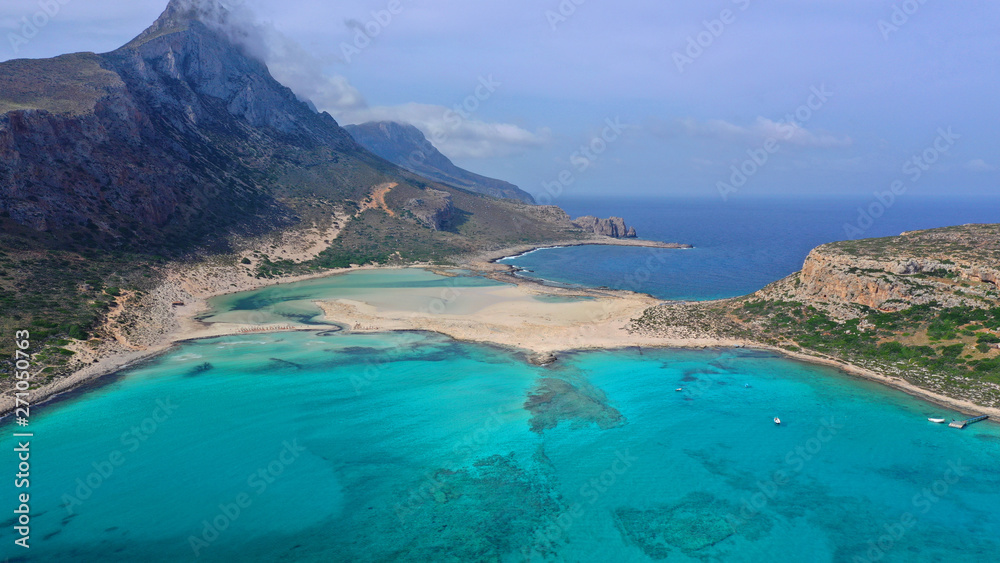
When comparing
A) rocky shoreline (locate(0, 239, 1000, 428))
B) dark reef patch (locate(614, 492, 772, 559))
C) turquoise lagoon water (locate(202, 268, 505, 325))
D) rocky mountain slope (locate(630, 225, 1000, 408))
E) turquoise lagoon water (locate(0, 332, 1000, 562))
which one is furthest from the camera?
turquoise lagoon water (locate(202, 268, 505, 325))

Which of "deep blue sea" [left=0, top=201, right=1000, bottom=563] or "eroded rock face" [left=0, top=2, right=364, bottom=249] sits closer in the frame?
"deep blue sea" [left=0, top=201, right=1000, bottom=563]

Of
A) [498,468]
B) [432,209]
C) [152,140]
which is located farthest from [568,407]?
[432,209]

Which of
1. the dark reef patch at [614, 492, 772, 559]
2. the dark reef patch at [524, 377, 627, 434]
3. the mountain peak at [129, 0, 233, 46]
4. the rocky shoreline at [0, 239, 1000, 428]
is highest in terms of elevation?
the mountain peak at [129, 0, 233, 46]

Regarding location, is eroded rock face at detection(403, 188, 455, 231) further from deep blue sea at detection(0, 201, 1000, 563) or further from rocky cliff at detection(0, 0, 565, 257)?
deep blue sea at detection(0, 201, 1000, 563)

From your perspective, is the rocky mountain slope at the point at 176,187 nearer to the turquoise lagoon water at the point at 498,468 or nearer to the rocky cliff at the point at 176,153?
the rocky cliff at the point at 176,153

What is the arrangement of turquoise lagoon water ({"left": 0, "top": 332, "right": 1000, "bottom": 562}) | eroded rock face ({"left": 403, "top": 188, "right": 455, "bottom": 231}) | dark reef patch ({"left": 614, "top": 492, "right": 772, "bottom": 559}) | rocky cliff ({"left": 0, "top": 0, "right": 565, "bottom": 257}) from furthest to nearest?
eroded rock face ({"left": 403, "top": 188, "right": 455, "bottom": 231}) → rocky cliff ({"left": 0, "top": 0, "right": 565, "bottom": 257}) → dark reef patch ({"left": 614, "top": 492, "right": 772, "bottom": 559}) → turquoise lagoon water ({"left": 0, "top": 332, "right": 1000, "bottom": 562})

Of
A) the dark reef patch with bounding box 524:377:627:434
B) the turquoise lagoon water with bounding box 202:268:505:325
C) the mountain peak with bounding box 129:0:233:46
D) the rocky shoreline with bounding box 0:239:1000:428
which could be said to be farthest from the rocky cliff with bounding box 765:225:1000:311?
the mountain peak with bounding box 129:0:233:46

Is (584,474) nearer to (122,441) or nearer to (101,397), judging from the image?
(122,441)

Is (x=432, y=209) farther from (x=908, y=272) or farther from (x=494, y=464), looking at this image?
(x=494, y=464)
